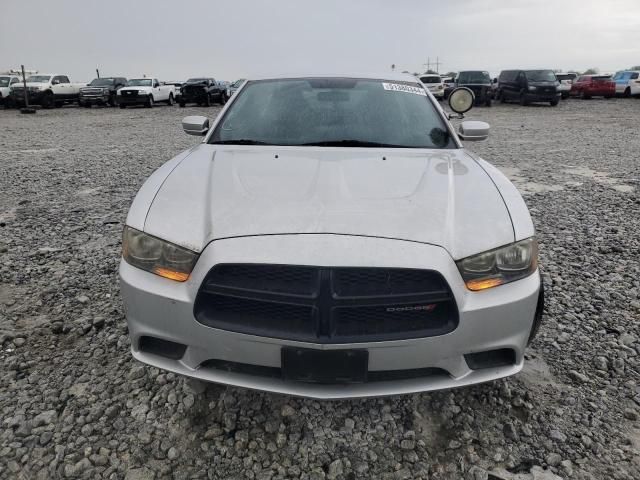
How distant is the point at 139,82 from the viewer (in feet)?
82.0

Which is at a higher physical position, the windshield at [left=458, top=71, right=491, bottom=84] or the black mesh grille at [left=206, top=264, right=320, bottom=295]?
the windshield at [left=458, top=71, right=491, bottom=84]

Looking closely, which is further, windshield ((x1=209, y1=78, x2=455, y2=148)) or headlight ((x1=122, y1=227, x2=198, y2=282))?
windshield ((x1=209, y1=78, x2=455, y2=148))

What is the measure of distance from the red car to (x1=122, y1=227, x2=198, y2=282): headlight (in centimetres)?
3117

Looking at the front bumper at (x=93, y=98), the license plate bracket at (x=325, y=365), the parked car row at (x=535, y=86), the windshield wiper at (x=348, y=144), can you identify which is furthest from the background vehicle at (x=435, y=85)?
the license plate bracket at (x=325, y=365)

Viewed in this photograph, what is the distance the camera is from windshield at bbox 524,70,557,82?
2172 cm

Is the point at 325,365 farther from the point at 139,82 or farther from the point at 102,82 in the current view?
the point at 102,82

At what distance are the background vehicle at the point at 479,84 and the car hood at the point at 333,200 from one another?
21997mm

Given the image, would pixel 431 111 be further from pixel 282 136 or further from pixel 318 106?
pixel 282 136

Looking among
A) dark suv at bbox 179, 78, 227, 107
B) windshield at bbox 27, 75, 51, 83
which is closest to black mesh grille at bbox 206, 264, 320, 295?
dark suv at bbox 179, 78, 227, 107

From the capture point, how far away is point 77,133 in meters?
12.9

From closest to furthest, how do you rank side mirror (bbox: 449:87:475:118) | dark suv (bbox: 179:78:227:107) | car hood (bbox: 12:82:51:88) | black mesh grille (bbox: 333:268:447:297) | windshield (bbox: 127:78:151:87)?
black mesh grille (bbox: 333:268:447:297)
side mirror (bbox: 449:87:475:118)
car hood (bbox: 12:82:51:88)
dark suv (bbox: 179:78:227:107)
windshield (bbox: 127:78:151:87)

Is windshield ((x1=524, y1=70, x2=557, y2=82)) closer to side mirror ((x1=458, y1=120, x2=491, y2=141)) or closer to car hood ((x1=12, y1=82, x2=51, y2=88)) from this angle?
side mirror ((x1=458, y1=120, x2=491, y2=141))

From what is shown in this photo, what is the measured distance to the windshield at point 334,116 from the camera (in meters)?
2.82

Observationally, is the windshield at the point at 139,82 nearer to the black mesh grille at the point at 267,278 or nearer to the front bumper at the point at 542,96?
the front bumper at the point at 542,96
